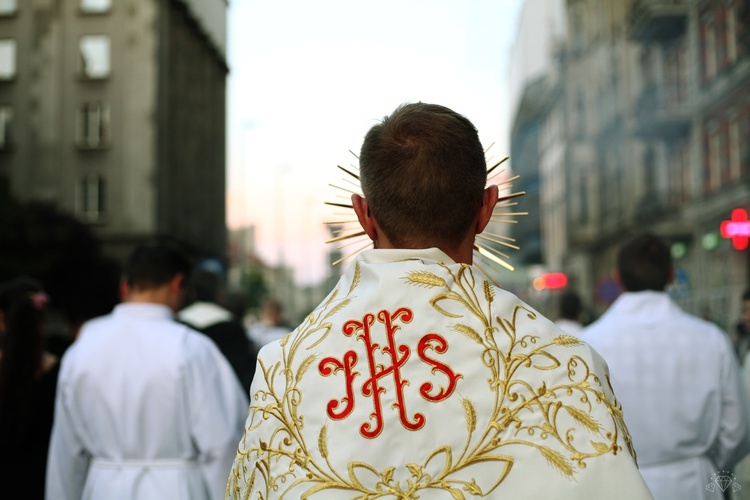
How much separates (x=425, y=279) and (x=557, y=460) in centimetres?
44

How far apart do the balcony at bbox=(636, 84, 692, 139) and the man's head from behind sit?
2309cm

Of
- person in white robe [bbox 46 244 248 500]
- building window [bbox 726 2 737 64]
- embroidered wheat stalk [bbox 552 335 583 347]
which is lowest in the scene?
person in white robe [bbox 46 244 248 500]

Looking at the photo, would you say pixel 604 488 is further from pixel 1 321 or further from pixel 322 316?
pixel 1 321

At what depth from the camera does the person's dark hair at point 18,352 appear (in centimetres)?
488

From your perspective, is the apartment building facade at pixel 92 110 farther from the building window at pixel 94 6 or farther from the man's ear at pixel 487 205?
the man's ear at pixel 487 205

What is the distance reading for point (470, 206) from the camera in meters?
2.15

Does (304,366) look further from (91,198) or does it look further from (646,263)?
(91,198)

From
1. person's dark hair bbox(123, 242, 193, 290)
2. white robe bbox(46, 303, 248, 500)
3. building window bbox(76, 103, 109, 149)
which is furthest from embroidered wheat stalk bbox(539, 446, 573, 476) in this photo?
building window bbox(76, 103, 109, 149)

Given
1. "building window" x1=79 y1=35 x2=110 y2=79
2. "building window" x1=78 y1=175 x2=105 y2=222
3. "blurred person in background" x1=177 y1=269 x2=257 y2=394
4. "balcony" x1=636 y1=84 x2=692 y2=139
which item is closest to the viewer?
"blurred person in background" x1=177 y1=269 x2=257 y2=394

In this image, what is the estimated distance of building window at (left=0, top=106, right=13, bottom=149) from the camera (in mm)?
39094

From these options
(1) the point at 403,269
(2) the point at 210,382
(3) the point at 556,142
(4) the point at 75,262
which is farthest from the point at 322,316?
(3) the point at 556,142

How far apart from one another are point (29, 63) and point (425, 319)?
40.2 metres

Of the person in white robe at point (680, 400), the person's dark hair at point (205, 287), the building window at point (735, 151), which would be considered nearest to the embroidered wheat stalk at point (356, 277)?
the person in white robe at point (680, 400)

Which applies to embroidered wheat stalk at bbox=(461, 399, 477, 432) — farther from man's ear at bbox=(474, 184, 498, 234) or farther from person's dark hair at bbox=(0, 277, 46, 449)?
person's dark hair at bbox=(0, 277, 46, 449)
